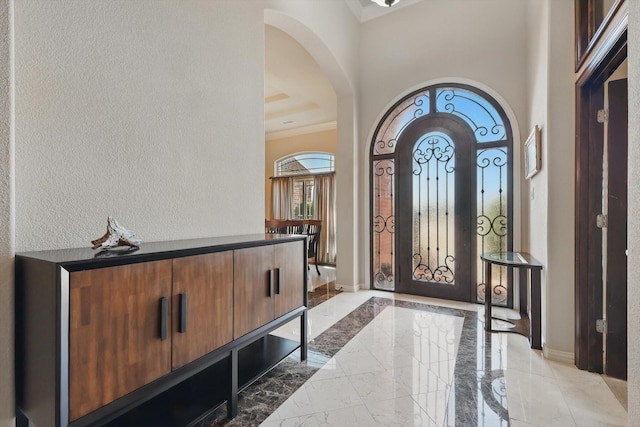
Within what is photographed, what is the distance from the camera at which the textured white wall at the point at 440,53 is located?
10.8ft

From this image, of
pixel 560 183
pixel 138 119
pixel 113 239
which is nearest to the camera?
pixel 113 239

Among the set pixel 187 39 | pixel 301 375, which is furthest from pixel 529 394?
pixel 187 39

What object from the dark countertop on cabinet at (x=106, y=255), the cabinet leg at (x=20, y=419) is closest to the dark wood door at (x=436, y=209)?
the dark countertop on cabinet at (x=106, y=255)

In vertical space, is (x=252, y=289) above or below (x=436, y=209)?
below

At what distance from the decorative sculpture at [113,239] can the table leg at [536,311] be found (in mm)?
2654

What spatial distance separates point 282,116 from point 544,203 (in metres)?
5.10

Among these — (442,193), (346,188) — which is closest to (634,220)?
(442,193)

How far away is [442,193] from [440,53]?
1660mm

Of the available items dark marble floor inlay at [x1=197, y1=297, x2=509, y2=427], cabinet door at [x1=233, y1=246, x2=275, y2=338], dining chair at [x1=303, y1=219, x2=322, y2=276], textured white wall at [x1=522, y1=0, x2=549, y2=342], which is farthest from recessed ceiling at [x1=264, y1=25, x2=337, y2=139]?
dark marble floor inlay at [x1=197, y1=297, x2=509, y2=427]

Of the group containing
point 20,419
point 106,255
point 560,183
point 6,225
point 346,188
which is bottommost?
point 20,419

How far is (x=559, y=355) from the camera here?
7.04 feet

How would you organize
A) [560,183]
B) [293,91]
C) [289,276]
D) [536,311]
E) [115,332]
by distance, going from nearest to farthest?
[115,332], [289,276], [560,183], [536,311], [293,91]

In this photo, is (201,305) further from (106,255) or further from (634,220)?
(634,220)

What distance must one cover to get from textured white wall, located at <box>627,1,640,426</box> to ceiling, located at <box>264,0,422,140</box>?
126 inches
